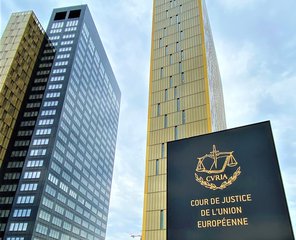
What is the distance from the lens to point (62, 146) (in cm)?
11225

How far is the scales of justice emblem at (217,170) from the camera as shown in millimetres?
12058

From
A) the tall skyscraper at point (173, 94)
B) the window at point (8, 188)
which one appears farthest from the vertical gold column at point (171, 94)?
the window at point (8, 188)

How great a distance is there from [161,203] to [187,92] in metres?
16.0

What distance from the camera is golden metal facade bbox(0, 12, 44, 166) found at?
9919cm

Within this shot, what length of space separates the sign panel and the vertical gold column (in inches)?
883

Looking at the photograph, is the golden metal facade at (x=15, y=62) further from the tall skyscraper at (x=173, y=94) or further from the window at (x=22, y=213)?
the tall skyscraper at (x=173, y=94)

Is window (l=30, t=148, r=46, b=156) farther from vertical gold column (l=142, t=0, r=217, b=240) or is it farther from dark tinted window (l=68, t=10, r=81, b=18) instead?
dark tinted window (l=68, t=10, r=81, b=18)

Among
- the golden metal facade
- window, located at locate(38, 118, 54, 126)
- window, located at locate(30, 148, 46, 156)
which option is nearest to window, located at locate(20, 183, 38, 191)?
window, located at locate(30, 148, 46, 156)

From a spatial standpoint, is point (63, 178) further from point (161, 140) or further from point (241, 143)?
point (241, 143)

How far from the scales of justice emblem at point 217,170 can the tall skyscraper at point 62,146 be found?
90752 millimetres

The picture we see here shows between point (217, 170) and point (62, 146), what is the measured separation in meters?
106

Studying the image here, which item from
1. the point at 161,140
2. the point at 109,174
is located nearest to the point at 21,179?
the point at 109,174

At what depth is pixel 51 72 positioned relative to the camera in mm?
126188

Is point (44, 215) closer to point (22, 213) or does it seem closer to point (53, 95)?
point (22, 213)
